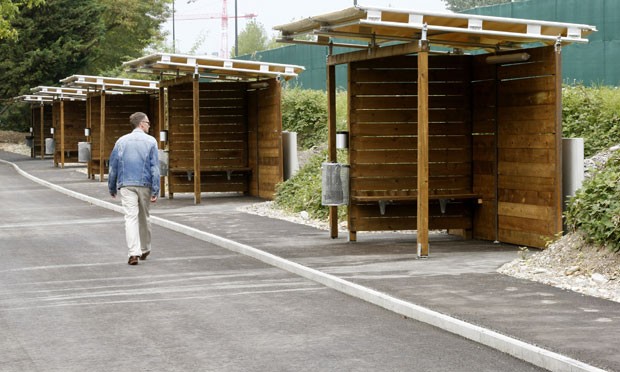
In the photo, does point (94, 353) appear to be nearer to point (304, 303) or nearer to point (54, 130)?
point (304, 303)

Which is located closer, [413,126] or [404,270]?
[404,270]

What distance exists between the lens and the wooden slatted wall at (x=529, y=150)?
14297 millimetres

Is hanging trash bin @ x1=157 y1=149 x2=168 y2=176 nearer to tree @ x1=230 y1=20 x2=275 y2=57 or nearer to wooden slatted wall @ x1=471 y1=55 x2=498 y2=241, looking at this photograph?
wooden slatted wall @ x1=471 y1=55 x2=498 y2=241

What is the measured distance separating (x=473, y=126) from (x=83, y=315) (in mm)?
7631

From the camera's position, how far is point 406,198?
15820mm

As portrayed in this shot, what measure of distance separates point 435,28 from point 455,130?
2.61m

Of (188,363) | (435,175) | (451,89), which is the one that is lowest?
(188,363)

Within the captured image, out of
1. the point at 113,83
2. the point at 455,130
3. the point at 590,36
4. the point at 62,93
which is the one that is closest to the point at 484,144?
the point at 455,130

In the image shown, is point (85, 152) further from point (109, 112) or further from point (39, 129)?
point (39, 129)

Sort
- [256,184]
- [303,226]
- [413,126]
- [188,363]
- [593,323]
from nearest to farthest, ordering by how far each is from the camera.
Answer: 1. [188,363]
2. [593,323]
3. [413,126]
4. [303,226]
5. [256,184]

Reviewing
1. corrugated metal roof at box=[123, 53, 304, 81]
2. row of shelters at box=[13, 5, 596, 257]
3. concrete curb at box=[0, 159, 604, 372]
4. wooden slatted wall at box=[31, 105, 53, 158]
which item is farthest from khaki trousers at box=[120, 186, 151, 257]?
wooden slatted wall at box=[31, 105, 53, 158]

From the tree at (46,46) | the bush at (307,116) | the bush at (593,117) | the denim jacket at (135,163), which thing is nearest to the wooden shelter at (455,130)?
the denim jacket at (135,163)

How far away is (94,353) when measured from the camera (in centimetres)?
850

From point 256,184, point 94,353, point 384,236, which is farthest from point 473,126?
point 256,184
